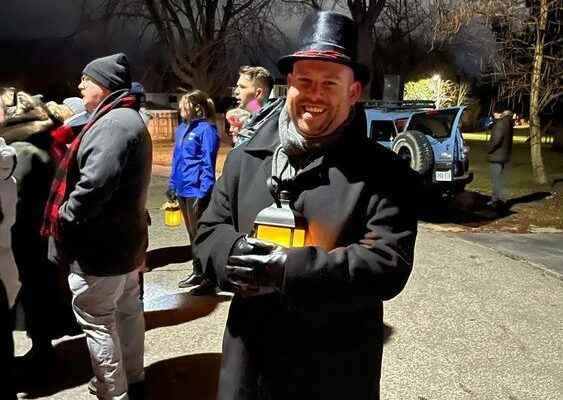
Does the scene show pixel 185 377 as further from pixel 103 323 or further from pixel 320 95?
pixel 320 95

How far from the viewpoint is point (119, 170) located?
2.62m

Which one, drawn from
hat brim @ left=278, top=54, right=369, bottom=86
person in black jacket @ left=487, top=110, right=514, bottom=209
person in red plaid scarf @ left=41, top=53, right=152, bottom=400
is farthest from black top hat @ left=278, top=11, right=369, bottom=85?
person in black jacket @ left=487, top=110, right=514, bottom=209

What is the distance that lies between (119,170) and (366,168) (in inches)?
56.7

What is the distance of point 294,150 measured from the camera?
1.71m

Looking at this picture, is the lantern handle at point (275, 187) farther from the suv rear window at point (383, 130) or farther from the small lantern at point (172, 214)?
the suv rear window at point (383, 130)

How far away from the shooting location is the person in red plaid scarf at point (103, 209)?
2.61 m

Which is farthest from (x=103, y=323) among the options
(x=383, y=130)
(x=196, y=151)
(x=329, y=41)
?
(x=383, y=130)

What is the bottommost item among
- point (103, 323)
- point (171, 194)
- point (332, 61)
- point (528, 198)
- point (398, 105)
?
point (528, 198)

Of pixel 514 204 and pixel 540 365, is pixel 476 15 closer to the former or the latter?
pixel 514 204

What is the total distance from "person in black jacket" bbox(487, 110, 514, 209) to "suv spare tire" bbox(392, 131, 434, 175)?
1.78m

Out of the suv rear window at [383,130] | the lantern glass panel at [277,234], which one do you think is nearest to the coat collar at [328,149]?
the lantern glass panel at [277,234]

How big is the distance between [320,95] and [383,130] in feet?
31.0

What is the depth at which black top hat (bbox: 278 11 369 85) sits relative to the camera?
1618mm

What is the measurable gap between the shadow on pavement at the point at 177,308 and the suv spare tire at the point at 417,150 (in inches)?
211
